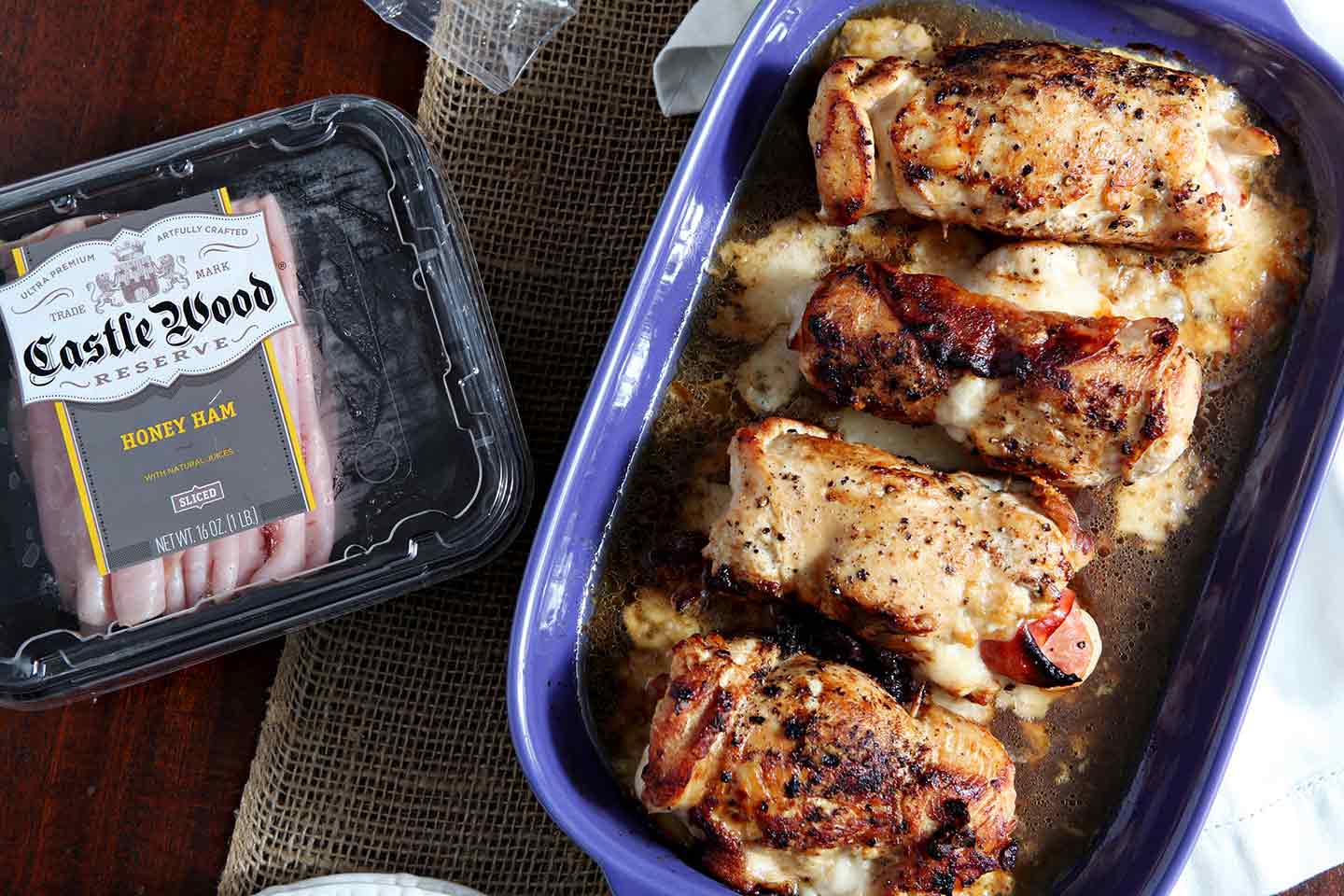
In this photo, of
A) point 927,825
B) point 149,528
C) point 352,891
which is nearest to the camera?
point 927,825

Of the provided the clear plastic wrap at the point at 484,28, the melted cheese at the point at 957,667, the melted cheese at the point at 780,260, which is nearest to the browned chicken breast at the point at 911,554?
the melted cheese at the point at 957,667

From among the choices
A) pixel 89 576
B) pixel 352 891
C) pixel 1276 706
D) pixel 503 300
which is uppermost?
pixel 503 300

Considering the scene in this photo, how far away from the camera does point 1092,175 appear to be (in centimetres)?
156

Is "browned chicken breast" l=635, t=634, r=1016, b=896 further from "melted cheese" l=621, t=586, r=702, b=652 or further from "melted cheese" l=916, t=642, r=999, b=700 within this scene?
"melted cheese" l=621, t=586, r=702, b=652

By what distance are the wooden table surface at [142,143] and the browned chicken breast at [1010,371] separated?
90 centimetres

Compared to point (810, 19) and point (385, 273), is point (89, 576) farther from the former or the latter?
point (810, 19)

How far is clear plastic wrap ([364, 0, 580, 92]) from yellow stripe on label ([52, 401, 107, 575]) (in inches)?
33.6

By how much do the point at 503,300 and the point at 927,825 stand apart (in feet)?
3.56

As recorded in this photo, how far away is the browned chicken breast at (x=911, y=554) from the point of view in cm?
151

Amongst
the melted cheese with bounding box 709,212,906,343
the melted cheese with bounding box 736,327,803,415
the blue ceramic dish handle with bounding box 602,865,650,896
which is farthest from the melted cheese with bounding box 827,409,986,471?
the blue ceramic dish handle with bounding box 602,865,650,896

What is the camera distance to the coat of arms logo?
5.41ft

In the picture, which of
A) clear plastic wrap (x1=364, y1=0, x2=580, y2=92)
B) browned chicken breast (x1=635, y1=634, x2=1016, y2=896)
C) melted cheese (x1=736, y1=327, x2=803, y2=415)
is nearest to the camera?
browned chicken breast (x1=635, y1=634, x2=1016, y2=896)

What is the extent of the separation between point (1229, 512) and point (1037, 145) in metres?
0.67

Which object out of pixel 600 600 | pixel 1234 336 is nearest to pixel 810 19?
pixel 1234 336
